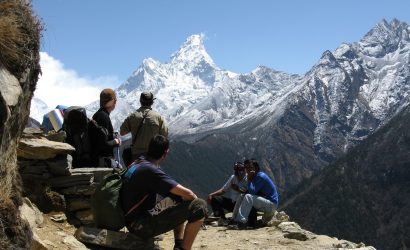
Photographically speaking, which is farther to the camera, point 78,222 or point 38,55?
point 78,222

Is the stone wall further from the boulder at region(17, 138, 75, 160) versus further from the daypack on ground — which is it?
the daypack on ground

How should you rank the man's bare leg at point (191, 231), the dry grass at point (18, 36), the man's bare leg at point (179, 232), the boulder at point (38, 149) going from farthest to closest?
the boulder at point (38, 149)
the man's bare leg at point (179, 232)
the man's bare leg at point (191, 231)
the dry grass at point (18, 36)

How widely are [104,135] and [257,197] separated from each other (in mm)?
6414

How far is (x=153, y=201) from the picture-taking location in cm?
1003

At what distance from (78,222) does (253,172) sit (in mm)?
7366

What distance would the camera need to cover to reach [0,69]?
8867 mm

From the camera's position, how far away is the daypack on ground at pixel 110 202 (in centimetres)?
1002

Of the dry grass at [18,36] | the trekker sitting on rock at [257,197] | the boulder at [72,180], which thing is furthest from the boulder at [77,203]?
the trekker sitting on rock at [257,197]

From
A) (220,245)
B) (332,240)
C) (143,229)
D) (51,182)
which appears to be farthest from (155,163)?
(332,240)

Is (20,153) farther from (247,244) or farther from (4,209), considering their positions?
(247,244)

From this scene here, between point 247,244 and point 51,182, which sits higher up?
point 51,182

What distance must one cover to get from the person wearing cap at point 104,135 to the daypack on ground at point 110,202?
339 cm

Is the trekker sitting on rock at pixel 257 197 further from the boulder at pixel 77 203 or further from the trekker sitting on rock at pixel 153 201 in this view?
the trekker sitting on rock at pixel 153 201

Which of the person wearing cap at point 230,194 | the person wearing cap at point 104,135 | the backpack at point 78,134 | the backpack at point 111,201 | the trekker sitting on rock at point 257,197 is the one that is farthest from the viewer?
the person wearing cap at point 230,194
